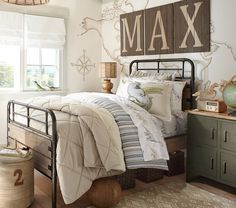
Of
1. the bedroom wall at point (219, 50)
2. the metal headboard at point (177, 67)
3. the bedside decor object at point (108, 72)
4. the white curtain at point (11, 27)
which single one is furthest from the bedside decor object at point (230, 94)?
the white curtain at point (11, 27)

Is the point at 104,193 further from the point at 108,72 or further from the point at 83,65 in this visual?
the point at 83,65

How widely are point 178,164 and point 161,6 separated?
6.74ft

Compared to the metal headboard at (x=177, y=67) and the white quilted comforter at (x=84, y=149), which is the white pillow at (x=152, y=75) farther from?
the white quilted comforter at (x=84, y=149)

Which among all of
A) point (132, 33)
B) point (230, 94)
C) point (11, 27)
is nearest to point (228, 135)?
point (230, 94)

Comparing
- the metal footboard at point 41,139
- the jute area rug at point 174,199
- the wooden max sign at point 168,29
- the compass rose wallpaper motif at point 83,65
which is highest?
the wooden max sign at point 168,29

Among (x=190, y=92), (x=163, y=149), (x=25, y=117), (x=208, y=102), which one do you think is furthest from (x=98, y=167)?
(x=190, y=92)

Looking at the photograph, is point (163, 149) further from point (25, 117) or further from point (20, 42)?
point (20, 42)

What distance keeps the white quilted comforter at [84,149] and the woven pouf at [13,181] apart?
13.4 inches

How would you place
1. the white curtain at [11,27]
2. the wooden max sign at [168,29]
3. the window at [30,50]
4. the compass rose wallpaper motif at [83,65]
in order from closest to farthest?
the wooden max sign at [168,29] < the white curtain at [11,27] < the window at [30,50] < the compass rose wallpaper motif at [83,65]

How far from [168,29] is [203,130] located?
1571 mm

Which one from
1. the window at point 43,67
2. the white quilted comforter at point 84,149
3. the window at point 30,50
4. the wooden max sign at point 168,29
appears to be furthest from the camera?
the window at point 43,67

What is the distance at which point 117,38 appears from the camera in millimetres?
5141

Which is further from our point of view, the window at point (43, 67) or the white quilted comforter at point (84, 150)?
the window at point (43, 67)

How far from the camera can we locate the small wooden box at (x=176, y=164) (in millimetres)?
3655
